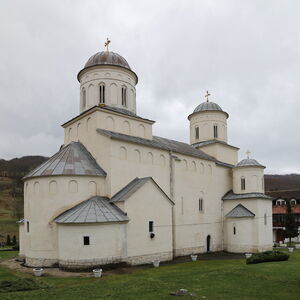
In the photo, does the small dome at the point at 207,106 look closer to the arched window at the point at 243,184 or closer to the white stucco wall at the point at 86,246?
the arched window at the point at 243,184

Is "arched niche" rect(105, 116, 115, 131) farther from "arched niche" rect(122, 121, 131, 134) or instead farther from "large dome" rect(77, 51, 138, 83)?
"large dome" rect(77, 51, 138, 83)

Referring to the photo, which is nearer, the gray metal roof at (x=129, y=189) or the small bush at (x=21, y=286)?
the small bush at (x=21, y=286)

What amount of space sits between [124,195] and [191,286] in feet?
30.8

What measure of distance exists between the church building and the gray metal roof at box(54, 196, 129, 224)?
0.23 ft

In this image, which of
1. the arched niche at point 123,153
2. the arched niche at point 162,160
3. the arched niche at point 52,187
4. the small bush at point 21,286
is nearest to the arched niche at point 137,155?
the arched niche at point 123,153

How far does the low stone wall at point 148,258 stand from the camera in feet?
72.3

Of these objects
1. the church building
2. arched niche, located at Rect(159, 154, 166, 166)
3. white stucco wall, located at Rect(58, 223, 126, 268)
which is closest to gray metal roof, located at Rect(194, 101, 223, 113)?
the church building

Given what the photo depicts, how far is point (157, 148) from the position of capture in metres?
26.8

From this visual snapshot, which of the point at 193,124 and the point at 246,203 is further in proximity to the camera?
the point at 193,124

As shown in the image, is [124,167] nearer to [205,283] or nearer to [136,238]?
[136,238]

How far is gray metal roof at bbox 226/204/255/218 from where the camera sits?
30659mm

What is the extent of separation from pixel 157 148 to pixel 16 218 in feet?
165

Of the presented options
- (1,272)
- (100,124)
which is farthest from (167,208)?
(1,272)

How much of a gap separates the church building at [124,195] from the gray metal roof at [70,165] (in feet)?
0.24
